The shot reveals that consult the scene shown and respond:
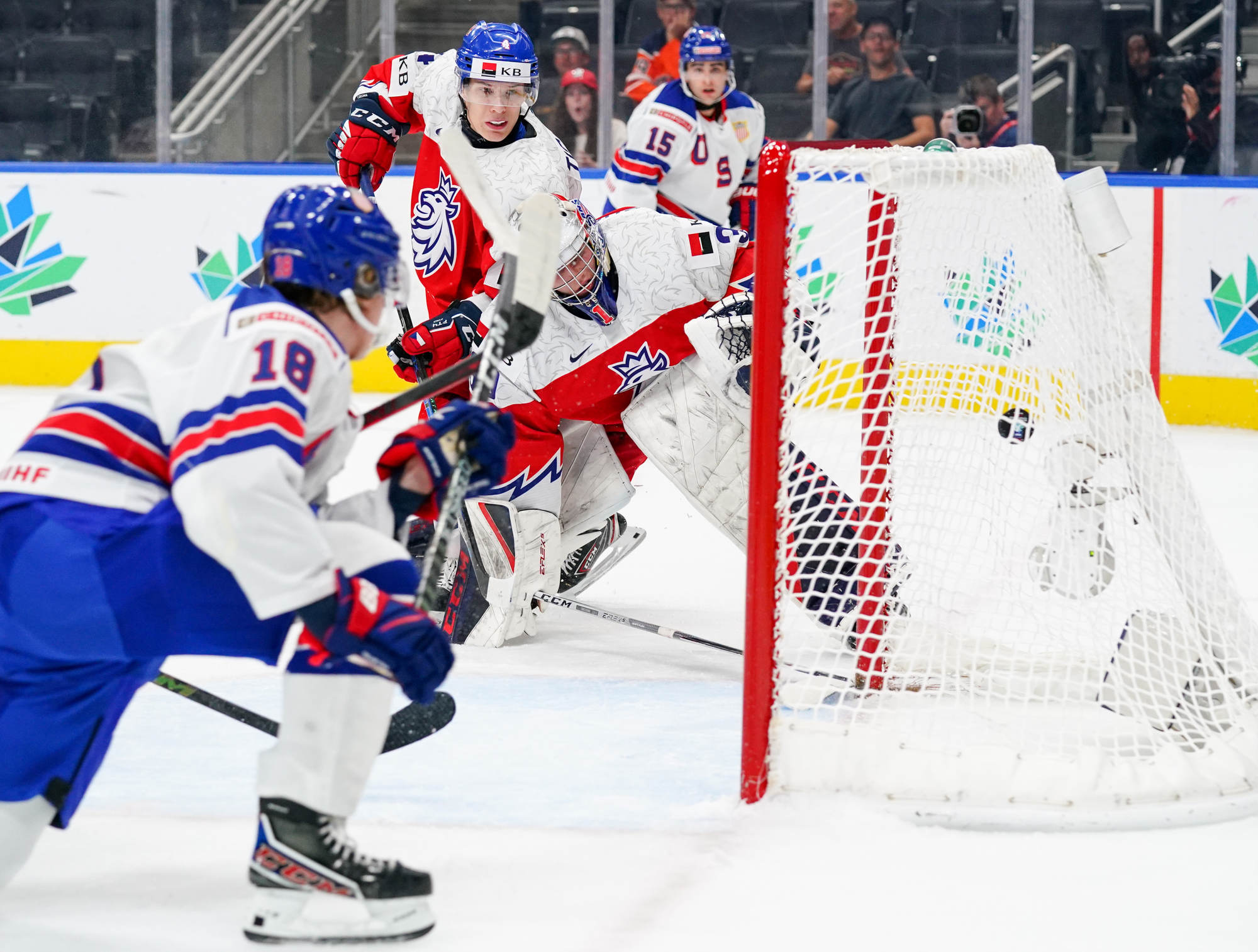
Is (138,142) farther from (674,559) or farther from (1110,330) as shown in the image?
(1110,330)

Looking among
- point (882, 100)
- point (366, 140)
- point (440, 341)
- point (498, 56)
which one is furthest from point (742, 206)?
point (440, 341)

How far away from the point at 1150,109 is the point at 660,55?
1848mm

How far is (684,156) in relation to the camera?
16.3 feet

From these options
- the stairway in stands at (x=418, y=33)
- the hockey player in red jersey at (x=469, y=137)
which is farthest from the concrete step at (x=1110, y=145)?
the hockey player in red jersey at (x=469, y=137)

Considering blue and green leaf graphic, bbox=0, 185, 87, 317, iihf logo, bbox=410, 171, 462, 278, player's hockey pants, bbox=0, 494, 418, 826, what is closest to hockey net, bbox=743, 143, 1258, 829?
player's hockey pants, bbox=0, 494, 418, 826

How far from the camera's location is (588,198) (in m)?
6.24

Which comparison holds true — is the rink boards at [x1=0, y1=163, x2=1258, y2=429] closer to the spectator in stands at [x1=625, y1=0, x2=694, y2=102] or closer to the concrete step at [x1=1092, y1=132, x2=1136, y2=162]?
the spectator in stands at [x1=625, y1=0, x2=694, y2=102]

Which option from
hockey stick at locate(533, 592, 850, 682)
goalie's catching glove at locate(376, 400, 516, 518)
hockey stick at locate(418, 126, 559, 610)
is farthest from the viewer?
hockey stick at locate(533, 592, 850, 682)

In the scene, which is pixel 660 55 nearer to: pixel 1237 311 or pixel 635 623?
pixel 1237 311

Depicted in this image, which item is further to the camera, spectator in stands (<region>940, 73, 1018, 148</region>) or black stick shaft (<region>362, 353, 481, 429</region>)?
spectator in stands (<region>940, 73, 1018, 148</region>)

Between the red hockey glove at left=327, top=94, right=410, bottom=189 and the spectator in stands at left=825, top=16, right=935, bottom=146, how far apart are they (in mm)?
2677

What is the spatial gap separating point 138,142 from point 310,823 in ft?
17.3

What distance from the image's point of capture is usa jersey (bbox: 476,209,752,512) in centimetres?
310

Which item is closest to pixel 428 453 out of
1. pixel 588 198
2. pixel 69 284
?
pixel 588 198
